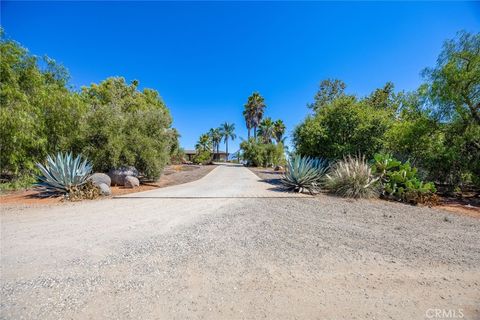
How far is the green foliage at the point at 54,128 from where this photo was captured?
8.80 metres

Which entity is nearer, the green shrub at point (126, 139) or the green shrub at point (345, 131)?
the green shrub at point (345, 131)

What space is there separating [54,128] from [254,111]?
4301 centimetres

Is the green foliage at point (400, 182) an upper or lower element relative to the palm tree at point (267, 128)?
lower

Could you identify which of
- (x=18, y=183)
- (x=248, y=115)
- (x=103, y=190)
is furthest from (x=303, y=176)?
(x=248, y=115)

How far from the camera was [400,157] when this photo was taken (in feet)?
33.1

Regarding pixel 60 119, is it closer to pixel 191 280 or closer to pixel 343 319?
pixel 191 280

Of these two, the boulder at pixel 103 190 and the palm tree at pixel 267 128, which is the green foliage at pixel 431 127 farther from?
the palm tree at pixel 267 128

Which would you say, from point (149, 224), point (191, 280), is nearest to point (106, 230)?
point (149, 224)

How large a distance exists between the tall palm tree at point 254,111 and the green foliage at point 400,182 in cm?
4136

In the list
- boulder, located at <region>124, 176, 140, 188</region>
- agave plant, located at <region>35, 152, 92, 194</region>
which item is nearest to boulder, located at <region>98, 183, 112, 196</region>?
agave plant, located at <region>35, 152, 92, 194</region>

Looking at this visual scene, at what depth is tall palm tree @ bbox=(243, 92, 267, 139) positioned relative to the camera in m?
49.3

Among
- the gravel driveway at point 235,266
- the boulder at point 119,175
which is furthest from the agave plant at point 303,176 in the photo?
the boulder at point 119,175

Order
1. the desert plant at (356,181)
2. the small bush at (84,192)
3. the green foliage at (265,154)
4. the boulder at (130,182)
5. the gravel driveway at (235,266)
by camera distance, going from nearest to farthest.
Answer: the gravel driveway at (235,266) < the small bush at (84,192) < the desert plant at (356,181) < the boulder at (130,182) < the green foliage at (265,154)

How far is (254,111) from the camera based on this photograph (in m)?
49.8
